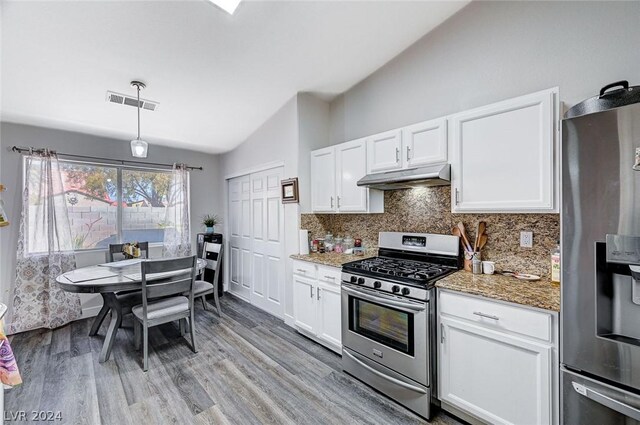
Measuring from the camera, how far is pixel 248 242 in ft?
14.0

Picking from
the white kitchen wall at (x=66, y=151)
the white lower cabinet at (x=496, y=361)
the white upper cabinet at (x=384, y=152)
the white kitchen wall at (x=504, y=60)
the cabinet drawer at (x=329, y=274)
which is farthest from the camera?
the white kitchen wall at (x=66, y=151)

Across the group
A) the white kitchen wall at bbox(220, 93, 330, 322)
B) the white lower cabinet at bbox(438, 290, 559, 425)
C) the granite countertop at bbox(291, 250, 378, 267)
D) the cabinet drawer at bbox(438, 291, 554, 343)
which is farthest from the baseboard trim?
the cabinet drawer at bbox(438, 291, 554, 343)

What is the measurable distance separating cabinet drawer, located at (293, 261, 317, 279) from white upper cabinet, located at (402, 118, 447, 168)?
1.40 metres

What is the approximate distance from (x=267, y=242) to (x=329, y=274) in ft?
4.84

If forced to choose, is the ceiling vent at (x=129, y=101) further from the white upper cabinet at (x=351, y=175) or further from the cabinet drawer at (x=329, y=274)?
the cabinet drawer at (x=329, y=274)

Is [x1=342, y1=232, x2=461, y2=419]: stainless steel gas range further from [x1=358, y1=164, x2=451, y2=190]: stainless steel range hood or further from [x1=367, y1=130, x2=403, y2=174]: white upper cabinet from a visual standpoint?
[x1=367, y1=130, x2=403, y2=174]: white upper cabinet

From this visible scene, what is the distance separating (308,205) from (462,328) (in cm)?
208

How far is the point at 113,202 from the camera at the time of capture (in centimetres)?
391

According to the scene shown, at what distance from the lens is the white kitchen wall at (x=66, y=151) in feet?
10.4

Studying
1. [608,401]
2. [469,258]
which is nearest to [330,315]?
[469,258]

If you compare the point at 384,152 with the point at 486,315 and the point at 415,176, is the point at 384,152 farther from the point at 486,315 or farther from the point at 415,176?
the point at 486,315

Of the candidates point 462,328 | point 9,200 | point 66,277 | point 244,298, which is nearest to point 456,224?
point 462,328

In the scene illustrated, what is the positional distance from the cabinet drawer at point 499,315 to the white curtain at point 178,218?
3.97m

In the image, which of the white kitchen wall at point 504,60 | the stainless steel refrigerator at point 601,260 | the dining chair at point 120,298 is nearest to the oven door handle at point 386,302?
the stainless steel refrigerator at point 601,260
